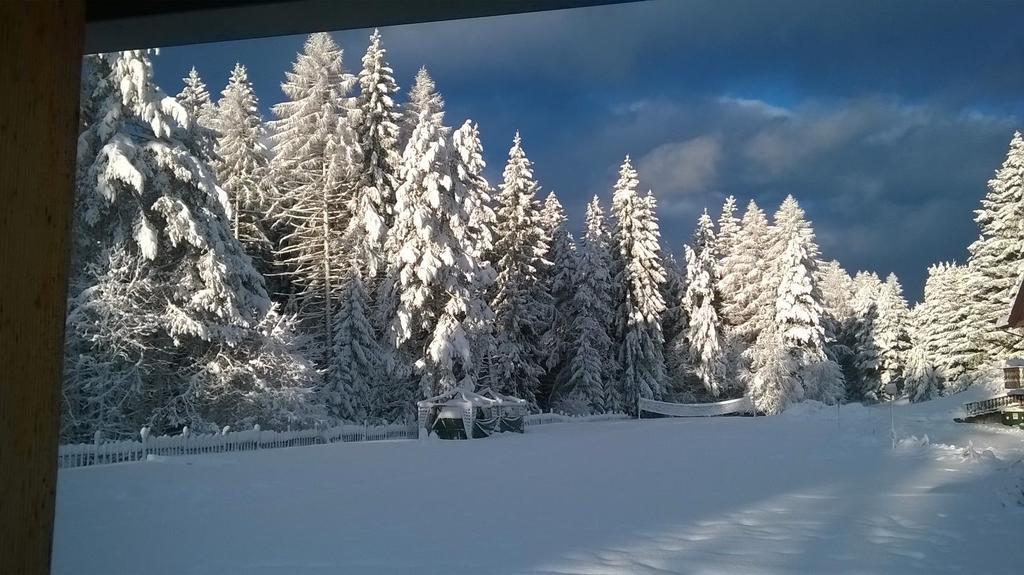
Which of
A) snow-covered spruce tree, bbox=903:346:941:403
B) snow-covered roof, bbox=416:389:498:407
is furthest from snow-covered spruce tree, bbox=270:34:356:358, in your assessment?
snow-covered spruce tree, bbox=903:346:941:403

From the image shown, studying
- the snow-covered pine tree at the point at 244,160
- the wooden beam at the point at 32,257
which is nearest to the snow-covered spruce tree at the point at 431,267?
the snow-covered pine tree at the point at 244,160

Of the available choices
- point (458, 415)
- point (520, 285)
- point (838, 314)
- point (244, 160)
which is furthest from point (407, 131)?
point (838, 314)

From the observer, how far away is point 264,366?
19.9 m

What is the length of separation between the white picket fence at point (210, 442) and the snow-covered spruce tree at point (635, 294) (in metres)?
17.2

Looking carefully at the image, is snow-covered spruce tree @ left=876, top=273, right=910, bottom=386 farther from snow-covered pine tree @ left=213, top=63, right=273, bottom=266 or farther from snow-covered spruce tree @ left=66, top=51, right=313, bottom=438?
snow-covered spruce tree @ left=66, top=51, right=313, bottom=438

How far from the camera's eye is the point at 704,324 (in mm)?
40281

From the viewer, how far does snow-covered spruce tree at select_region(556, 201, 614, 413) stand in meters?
35.6

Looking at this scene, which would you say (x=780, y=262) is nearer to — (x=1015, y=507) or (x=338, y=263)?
(x=338, y=263)

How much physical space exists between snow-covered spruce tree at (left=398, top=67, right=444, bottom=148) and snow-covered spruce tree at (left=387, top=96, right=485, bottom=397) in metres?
2.73

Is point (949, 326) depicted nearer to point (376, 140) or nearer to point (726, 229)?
point (726, 229)

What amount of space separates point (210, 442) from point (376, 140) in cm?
1627

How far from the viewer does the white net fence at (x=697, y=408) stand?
36219 mm

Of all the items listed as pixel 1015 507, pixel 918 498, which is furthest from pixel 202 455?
pixel 1015 507

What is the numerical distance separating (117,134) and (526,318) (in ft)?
67.2
